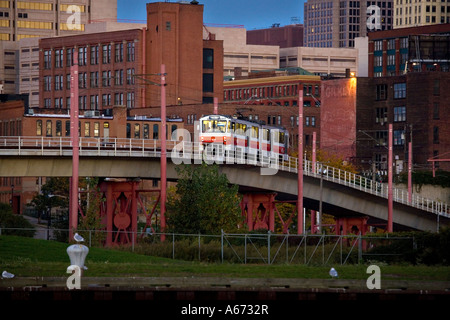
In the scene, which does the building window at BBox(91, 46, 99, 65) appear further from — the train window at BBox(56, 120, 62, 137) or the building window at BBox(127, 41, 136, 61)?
the train window at BBox(56, 120, 62, 137)

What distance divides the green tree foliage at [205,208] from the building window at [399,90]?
87.5 m

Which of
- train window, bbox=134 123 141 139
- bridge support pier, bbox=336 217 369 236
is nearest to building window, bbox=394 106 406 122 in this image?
train window, bbox=134 123 141 139

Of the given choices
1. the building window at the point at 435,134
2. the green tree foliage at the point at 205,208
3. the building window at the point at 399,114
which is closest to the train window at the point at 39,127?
the building window at the point at 399,114

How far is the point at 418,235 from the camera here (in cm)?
5769

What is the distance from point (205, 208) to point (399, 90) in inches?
Answer: 3556

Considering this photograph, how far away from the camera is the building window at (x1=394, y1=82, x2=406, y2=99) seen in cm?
15912

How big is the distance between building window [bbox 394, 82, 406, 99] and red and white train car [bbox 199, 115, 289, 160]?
68.6 m

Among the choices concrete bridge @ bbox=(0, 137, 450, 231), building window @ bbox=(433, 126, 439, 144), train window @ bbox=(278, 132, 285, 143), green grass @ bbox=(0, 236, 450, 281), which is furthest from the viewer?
building window @ bbox=(433, 126, 439, 144)

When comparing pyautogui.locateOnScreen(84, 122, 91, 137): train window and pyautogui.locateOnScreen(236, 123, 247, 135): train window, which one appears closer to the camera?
pyautogui.locateOnScreen(236, 123, 247, 135): train window

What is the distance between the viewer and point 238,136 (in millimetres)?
87750

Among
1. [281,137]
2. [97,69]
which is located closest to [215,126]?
[281,137]

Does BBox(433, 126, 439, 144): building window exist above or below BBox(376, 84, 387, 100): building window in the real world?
below
